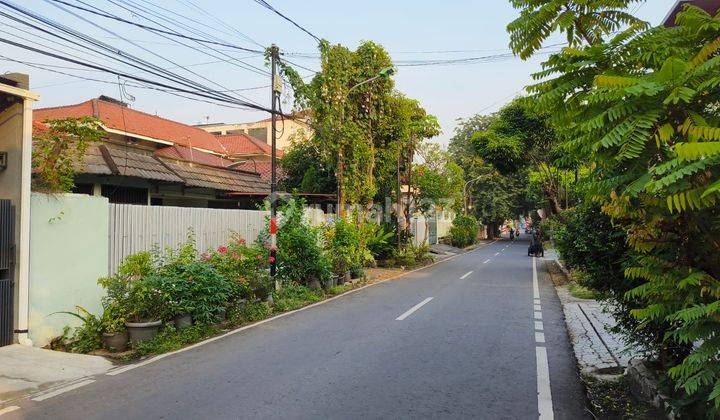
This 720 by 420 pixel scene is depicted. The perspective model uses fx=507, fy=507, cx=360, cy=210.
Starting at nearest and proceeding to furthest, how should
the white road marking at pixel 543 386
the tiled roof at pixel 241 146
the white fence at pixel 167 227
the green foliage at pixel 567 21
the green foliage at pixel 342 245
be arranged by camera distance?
the green foliage at pixel 567 21, the white road marking at pixel 543 386, the white fence at pixel 167 227, the green foliage at pixel 342 245, the tiled roof at pixel 241 146

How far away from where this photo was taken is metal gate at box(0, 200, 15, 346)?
722 cm

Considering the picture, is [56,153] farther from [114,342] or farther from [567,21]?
[567,21]

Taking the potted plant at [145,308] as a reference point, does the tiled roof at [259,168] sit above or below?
above

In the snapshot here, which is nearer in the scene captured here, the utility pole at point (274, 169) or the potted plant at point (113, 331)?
the potted plant at point (113, 331)

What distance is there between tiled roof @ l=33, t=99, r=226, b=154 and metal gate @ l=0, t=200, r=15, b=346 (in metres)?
10.6

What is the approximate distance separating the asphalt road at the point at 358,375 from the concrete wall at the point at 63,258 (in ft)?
6.78

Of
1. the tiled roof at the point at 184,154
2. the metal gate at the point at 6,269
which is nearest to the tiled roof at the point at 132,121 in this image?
the tiled roof at the point at 184,154

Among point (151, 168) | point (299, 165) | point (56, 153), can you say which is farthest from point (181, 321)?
point (299, 165)

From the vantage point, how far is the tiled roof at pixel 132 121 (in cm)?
2009

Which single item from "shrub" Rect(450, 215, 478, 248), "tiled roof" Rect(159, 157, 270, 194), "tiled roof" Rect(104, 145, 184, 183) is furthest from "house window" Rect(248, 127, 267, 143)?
"tiled roof" Rect(104, 145, 184, 183)

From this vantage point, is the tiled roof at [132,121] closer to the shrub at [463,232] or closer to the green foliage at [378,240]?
the green foliage at [378,240]

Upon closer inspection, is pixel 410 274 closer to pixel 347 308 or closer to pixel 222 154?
pixel 347 308

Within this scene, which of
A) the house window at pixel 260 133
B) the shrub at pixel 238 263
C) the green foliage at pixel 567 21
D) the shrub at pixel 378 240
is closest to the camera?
the green foliage at pixel 567 21

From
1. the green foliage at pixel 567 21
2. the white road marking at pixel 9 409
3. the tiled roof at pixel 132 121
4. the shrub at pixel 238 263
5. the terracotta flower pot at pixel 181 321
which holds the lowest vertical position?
the white road marking at pixel 9 409
